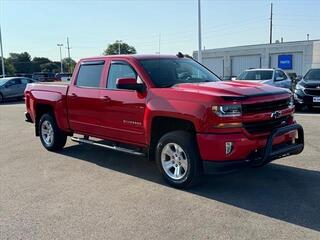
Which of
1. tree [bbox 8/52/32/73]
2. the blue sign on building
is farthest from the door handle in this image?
tree [bbox 8/52/32/73]

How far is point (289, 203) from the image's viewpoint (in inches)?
200

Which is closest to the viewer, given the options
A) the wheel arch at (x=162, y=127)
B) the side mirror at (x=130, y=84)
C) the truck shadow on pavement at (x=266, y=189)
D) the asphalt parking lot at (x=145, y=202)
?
the asphalt parking lot at (x=145, y=202)

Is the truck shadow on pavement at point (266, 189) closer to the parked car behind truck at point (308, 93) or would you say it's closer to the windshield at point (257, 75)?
the parked car behind truck at point (308, 93)

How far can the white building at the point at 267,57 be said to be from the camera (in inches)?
1670

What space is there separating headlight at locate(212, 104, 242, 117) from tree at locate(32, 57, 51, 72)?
355ft

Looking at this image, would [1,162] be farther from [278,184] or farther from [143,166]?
[278,184]

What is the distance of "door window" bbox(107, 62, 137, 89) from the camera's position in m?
6.58

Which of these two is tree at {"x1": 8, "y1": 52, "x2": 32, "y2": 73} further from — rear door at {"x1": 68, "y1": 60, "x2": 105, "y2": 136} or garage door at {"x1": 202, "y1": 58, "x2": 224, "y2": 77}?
rear door at {"x1": 68, "y1": 60, "x2": 105, "y2": 136}

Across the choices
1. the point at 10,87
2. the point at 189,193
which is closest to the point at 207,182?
the point at 189,193

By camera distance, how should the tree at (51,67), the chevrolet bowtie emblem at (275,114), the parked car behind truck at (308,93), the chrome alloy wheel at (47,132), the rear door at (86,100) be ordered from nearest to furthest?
the chevrolet bowtie emblem at (275,114) → the rear door at (86,100) → the chrome alloy wheel at (47,132) → the parked car behind truck at (308,93) → the tree at (51,67)

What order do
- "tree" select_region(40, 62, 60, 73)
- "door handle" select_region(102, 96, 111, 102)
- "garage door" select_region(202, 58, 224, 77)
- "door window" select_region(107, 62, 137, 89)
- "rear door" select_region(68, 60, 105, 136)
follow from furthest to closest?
"tree" select_region(40, 62, 60, 73), "garage door" select_region(202, 58, 224, 77), "rear door" select_region(68, 60, 105, 136), "door handle" select_region(102, 96, 111, 102), "door window" select_region(107, 62, 137, 89)

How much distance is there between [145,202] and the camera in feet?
17.3

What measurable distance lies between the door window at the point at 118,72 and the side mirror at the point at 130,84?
390mm

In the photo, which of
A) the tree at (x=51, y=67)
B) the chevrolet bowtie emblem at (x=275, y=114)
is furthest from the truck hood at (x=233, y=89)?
the tree at (x=51, y=67)
